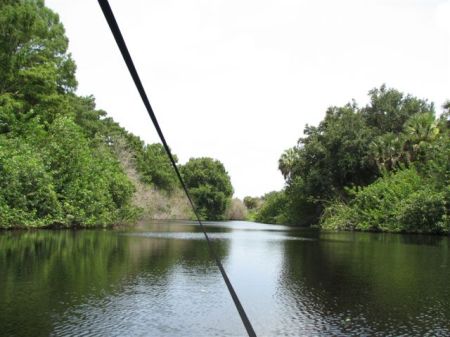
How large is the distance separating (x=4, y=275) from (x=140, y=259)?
4950 millimetres

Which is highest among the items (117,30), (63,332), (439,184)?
(439,184)

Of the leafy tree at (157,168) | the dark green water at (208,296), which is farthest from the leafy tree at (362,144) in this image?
the leafy tree at (157,168)

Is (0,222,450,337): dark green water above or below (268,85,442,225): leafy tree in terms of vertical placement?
below

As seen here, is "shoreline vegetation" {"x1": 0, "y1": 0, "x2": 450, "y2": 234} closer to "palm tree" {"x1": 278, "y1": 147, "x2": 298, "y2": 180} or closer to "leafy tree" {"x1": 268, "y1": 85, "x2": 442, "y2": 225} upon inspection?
"leafy tree" {"x1": 268, "y1": 85, "x2": 442, "y2": 225}

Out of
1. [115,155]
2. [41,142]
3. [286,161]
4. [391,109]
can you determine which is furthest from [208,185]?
[41,142]

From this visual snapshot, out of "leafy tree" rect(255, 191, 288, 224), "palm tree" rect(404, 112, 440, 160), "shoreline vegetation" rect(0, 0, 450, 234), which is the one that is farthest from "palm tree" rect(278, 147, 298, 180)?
"palm tree" rect(404, 112, 440, 160)

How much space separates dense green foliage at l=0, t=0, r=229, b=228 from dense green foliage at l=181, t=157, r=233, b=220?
5447 centimetres

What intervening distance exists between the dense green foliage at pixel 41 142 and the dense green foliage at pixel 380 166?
61.2 ft

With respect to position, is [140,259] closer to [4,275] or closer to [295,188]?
[4,275]

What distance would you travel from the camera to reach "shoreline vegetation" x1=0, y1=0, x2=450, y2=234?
93.2 ft

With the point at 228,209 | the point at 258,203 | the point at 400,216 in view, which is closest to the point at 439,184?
the point at 400,216

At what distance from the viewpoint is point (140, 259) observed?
48.5ft

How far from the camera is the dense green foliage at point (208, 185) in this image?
95.0 metres

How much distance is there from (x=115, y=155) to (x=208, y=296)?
46.2m
